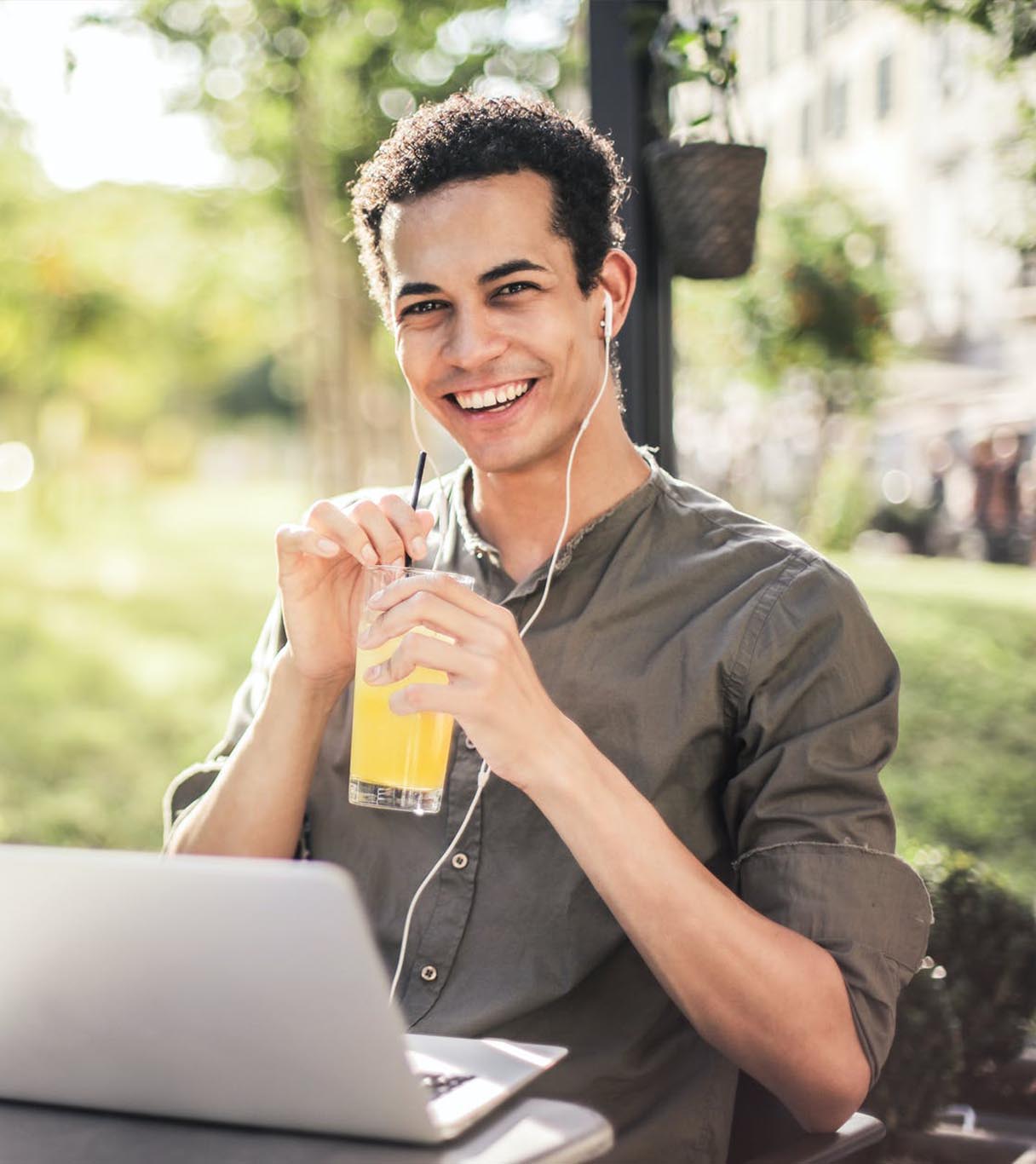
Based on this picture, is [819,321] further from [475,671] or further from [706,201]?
[475,671]

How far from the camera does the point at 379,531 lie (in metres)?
1.72

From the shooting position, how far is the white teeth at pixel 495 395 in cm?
193

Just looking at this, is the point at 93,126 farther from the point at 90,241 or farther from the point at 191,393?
the point at 191,393

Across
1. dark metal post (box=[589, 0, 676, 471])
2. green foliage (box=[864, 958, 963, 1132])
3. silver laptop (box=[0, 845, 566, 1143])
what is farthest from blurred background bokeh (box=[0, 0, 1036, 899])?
silver laptop (box=[0, 845, 566, 1143])

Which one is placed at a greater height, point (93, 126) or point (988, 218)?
point (93, 126)

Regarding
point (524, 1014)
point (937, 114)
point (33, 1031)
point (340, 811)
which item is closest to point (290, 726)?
point (340, 811)

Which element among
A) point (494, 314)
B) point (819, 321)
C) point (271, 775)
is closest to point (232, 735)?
point (271, 775)

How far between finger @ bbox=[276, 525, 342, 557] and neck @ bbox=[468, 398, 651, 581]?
355 millimetres

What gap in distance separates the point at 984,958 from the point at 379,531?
1232 mm

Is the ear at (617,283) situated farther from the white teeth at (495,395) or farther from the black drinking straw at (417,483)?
the black drinking straw at (417,483)

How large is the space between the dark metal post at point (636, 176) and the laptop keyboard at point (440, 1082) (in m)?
1.56

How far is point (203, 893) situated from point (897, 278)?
4.06 metres

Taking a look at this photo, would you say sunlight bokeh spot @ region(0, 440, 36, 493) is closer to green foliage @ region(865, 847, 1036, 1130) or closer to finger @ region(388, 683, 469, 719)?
green foliage @ region(865, 847, 1036, 1130)

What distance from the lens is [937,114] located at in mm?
3977
